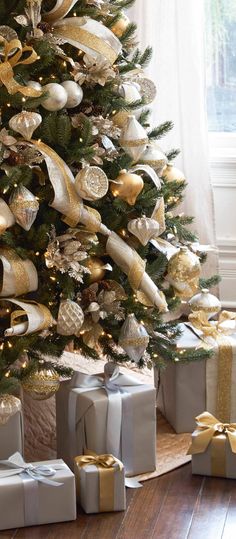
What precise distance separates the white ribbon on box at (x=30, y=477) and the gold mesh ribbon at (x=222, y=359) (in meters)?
0.65

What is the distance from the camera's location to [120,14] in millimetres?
2805

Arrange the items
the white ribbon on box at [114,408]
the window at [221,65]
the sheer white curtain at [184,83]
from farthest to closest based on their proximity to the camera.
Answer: the window at [221,65] < the sheer white curtain at [184,83] < the white ribbon on box at [114,408]

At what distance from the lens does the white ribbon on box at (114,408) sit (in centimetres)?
264

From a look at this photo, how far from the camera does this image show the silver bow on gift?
7.92 ft

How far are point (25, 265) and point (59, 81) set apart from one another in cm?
49

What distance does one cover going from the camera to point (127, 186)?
2.67m

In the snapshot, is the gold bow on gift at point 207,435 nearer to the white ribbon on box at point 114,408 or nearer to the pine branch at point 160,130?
the white ribbon on box at point 114,408

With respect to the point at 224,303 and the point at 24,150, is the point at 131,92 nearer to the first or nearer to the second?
the point at 24,150

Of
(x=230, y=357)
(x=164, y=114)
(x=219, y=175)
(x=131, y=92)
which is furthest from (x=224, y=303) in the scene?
(x=131, y=92)

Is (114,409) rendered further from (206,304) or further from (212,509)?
(206,304)

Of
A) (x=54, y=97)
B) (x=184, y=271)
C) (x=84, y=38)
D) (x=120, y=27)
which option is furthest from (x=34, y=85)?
(x=184, y=271)

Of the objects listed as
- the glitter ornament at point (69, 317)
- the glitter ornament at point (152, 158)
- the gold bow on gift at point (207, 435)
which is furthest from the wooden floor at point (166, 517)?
the glitter ornament at point (152, 158)

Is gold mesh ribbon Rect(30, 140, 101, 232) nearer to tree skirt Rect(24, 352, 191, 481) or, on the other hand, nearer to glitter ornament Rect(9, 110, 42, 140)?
glitter ornament Rect(9, 110, 42, 140)

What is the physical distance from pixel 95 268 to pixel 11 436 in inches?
19.3
